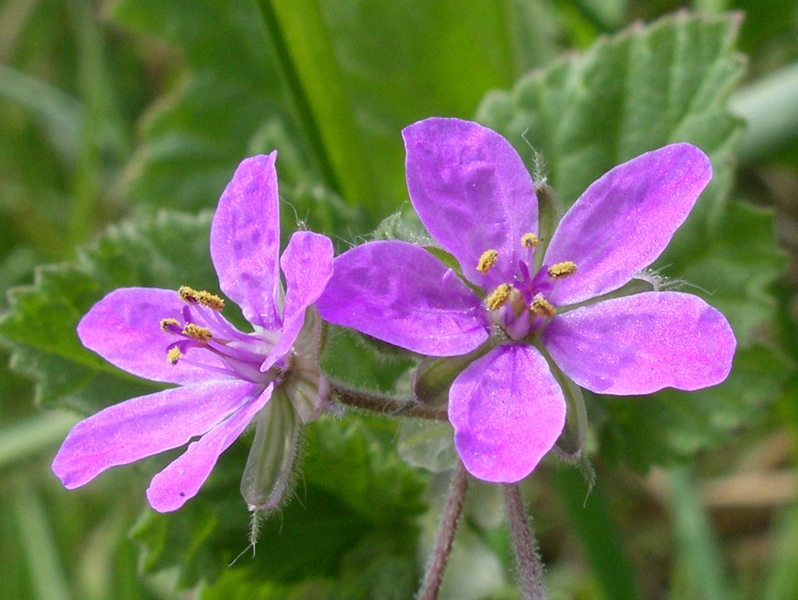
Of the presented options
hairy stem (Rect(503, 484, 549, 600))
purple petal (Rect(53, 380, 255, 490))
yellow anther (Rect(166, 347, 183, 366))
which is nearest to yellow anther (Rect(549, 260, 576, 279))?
hairy stem (Rect(503, 484, 549, 600))

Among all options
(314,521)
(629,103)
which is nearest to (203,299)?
(314,521)

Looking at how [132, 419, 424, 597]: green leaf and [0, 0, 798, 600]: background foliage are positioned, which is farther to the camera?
[0, 0, 798, 600]: background foliage

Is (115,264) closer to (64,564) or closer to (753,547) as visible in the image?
(64,564)

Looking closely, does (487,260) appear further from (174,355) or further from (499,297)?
(174,355)

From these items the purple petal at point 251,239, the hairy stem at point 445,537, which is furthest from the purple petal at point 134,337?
the hairy stem at point 445,537

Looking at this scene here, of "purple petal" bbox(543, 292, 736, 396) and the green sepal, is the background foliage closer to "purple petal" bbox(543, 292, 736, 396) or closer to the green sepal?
the green sepal

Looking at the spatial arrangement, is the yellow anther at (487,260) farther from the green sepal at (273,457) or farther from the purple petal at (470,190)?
the green sepal at (273,457)

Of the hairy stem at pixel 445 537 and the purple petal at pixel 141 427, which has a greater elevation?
the purple petal at pixel 141 427
